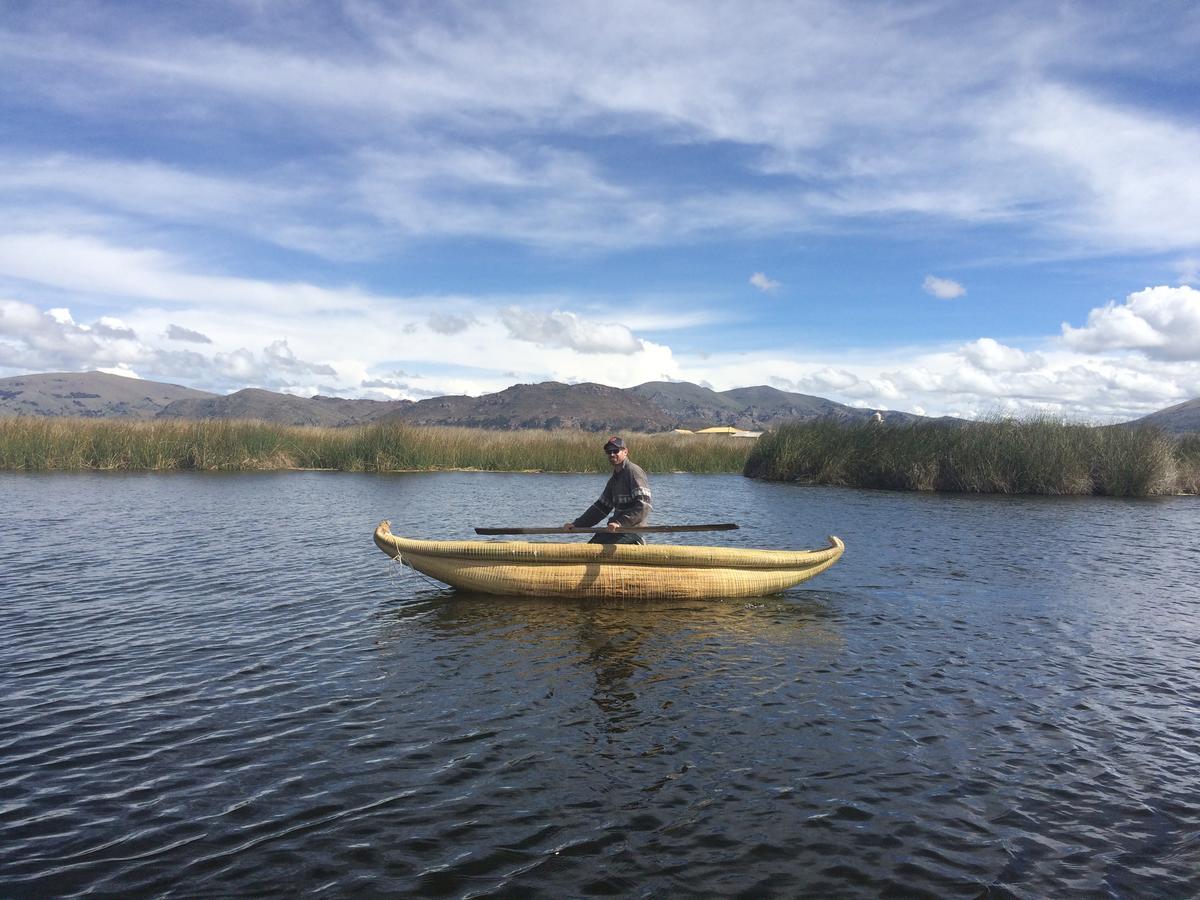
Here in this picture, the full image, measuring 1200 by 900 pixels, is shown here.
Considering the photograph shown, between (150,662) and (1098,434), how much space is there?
1336 inches

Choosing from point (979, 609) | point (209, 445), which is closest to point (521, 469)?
point (209, 445)

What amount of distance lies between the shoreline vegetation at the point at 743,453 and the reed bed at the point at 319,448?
5 cm

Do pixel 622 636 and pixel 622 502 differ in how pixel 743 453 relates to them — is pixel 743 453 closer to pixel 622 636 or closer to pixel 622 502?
pixel 622 502

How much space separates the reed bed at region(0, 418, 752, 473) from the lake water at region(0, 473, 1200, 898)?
22.6m

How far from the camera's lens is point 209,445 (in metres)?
34.8

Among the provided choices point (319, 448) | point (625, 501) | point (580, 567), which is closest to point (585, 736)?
point (580, 567)

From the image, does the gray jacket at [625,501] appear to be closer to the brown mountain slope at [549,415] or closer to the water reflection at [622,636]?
the water reflection at [622,636]

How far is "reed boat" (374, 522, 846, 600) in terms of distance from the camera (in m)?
11.1

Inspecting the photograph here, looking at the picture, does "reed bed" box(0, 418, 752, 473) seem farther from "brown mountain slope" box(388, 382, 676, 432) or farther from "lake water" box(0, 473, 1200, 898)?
"brown mountain slope" box(388, 382, 676, 432)

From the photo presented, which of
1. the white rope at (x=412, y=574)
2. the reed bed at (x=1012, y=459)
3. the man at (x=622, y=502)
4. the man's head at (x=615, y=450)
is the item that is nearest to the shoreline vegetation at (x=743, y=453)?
the reed bed at (x=1012, y=459)

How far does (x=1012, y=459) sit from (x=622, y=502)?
81.1 ft

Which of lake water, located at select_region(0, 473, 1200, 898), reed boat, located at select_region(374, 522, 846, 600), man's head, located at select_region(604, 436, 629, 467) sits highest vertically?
man's head, located at select_region(604, 436, 629, 467)

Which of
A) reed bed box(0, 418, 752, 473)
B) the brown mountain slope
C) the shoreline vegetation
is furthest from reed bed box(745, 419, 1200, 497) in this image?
the brown mountain slope

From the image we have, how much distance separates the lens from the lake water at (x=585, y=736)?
4.76 metres
